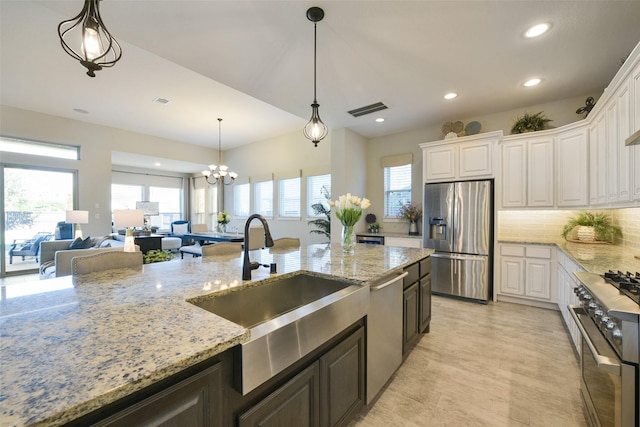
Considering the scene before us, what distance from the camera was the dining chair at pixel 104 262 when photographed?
5.30 feet

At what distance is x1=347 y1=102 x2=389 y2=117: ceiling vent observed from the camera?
3771mm

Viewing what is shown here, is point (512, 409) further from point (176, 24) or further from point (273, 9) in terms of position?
point (176, 24)

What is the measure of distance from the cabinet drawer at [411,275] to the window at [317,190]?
3.80 metres

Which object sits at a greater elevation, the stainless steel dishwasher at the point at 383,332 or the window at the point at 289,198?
the window at the point at 289,198

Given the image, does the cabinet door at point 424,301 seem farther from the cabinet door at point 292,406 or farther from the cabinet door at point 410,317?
the cabinet door at point 292,406

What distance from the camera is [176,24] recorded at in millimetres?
2127

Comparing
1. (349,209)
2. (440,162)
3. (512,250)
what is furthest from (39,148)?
(512,250)

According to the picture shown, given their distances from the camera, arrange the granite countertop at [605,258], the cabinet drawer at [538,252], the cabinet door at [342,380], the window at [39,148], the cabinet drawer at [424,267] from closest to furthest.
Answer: the cabinet door at [342,380] → the granite countertop at [605,258] → the cabinet drawer at [424,267] → the cabinet drawer at [538,252] → the window at [39,148]

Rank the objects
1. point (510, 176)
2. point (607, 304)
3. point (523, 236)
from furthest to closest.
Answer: point (523, 236) → point (510, 176) → point (607, 304)

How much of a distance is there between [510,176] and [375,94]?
2238 millimetres

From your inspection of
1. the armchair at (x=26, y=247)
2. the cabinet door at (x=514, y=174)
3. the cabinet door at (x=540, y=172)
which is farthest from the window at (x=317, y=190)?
the armchair at (x=26, y=247)

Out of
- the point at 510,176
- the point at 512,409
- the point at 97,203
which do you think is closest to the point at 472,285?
the point at 510,176

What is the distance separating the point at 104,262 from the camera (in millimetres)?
1722

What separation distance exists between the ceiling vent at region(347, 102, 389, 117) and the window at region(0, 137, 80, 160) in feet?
20.6
